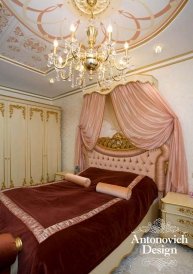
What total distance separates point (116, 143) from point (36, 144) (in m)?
2.02

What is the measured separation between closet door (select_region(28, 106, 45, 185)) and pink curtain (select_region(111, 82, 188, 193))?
202 cm

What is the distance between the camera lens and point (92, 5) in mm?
1828

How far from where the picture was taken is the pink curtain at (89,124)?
3671 mm

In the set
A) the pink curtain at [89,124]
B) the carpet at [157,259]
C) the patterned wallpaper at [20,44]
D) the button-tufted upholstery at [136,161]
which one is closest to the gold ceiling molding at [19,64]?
the patterned wallpaper at [20,44]

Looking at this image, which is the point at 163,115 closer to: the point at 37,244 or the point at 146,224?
the point at 146,224

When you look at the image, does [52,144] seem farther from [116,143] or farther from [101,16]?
[101,16]

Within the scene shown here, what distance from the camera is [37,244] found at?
1.28 meters

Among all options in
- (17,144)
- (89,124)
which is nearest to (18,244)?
(89,124)

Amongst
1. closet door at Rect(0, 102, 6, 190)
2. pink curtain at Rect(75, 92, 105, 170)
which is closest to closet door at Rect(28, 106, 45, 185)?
closet door at Rect(0, 102, 6, 190)

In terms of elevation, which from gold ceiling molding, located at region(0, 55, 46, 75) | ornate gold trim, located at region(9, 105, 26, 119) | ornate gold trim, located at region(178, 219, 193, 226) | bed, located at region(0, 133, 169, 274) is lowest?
ornate gold trim, located at region(178, 219, 193, 226)

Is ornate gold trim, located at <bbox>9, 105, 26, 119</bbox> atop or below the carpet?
atop

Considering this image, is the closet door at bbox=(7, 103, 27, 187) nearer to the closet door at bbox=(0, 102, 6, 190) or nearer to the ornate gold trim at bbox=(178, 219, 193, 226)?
the closet door at bbox=(0, 102, 6, 190)

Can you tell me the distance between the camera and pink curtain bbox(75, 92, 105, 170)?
12.0ft

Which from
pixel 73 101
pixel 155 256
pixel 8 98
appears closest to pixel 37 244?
pixel 155 256
